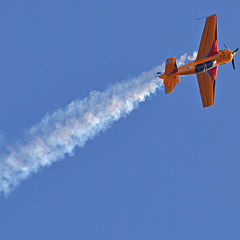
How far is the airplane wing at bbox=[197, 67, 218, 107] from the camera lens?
169 ft

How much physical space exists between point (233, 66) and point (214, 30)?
4.44m

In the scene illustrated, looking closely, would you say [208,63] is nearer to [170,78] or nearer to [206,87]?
[206,87]

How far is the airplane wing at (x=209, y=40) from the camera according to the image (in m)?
50.5

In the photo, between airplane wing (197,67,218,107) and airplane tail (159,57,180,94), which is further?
airplane wing (197,67,218,107)

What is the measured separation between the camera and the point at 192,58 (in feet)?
171

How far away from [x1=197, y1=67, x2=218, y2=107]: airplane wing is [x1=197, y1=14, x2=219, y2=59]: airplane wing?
2.09 meters

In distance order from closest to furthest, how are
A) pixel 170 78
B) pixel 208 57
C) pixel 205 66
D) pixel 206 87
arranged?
pixel 170 78 → pixel 205 66 → pixel 208 57 → pixel 206 87

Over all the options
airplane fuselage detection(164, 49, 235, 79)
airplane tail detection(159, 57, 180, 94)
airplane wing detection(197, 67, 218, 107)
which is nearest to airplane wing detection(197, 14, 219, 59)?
airplane fuselage detection(164, 49, 235, 79)

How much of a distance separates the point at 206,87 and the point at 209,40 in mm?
5153

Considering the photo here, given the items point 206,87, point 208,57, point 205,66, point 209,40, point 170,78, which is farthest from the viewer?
point 206,87

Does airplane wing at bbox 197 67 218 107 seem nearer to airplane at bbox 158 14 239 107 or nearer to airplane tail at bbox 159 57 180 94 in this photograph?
airplane at bbox 158 14 239 107

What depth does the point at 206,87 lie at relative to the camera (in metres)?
51.7

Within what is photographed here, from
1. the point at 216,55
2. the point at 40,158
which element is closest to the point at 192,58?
the point at 216,55

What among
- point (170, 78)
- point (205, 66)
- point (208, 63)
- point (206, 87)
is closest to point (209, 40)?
point (208, 63)
